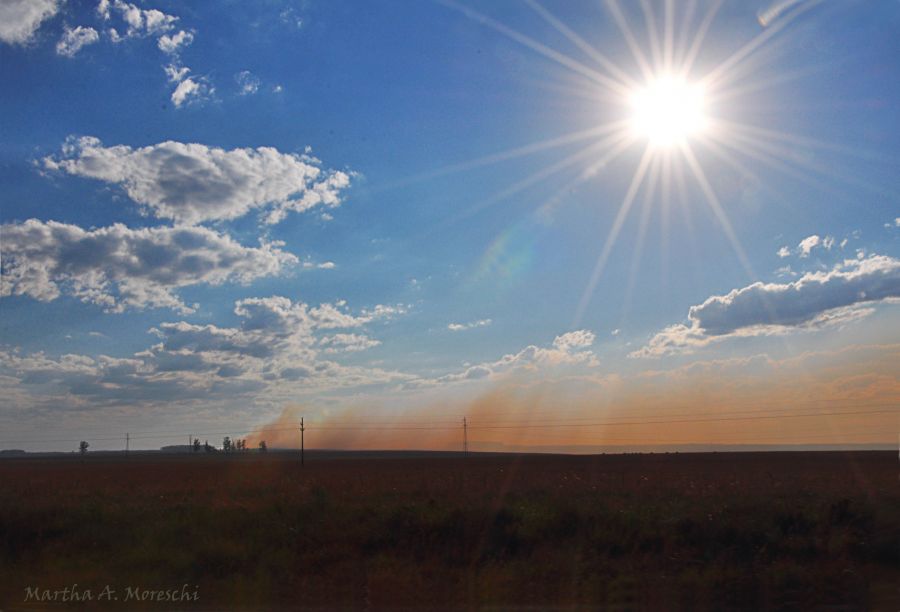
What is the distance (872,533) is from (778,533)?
213 cm

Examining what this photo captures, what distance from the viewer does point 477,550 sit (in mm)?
16234

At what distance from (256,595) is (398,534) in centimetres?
466

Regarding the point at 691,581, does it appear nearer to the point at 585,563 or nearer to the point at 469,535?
the point at 585,563

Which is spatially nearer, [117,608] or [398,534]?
[117,608]

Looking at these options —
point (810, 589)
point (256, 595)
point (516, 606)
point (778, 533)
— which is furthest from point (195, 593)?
point (778, 533)

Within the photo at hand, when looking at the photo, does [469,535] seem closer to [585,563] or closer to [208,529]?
[585,563]

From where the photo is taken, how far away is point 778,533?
16.2 m

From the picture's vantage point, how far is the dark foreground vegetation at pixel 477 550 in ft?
42.3

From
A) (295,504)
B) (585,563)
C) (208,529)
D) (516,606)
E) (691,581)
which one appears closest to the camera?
(516,606)

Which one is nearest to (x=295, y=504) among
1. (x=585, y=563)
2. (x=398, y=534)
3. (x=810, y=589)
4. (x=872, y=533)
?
(x=398, y=534)

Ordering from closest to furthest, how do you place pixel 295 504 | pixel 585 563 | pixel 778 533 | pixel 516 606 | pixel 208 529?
pixel 516 606
pixel 585 563
pixel 778 533
pixel 208 529
pixel 295 504

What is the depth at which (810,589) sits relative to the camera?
1280 centimetres

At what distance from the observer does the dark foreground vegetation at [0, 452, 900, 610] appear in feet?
42.3
